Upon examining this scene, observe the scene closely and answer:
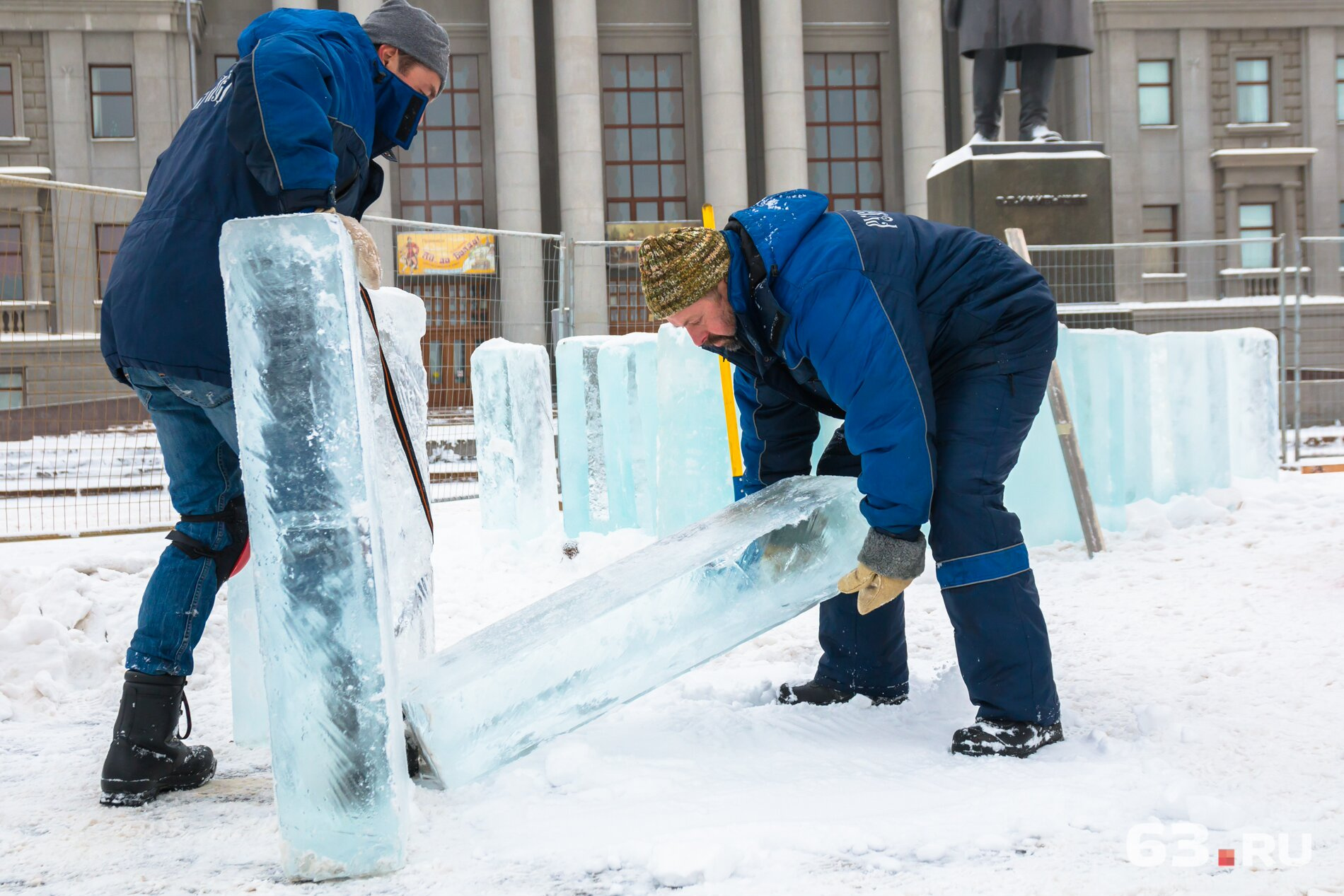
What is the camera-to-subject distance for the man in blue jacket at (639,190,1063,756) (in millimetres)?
2256

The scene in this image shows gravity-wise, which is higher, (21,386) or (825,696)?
(21,386)

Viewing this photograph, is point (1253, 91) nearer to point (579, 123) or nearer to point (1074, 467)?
point (579, 123)

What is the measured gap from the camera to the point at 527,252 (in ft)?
36.4

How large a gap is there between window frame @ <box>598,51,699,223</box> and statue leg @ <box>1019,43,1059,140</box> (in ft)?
50.1

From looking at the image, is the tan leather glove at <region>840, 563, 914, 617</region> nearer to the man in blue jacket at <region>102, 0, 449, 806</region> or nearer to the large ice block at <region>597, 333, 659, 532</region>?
the man in blue jacket at <region>102, 0, 449, 806</region>

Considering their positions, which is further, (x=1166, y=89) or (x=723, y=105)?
(x=1166, y=89)

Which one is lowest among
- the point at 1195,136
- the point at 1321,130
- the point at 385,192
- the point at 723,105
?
the point at 385,192

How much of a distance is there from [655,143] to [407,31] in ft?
69.9

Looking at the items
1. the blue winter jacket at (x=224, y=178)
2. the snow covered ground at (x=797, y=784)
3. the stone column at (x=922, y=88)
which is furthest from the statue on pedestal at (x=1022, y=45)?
the stone column at (x=922, y=88)

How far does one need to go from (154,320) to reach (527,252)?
9.07m

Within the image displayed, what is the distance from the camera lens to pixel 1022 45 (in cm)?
760

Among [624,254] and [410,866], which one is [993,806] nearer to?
[410,866]

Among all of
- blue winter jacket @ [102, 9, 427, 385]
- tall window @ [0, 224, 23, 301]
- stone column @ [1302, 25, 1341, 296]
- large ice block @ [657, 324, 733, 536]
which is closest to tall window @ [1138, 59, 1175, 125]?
stone column @ [1302, 25, 1341, 296]

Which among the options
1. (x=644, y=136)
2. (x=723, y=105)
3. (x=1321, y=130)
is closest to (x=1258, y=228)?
(x=1321, y=130)
